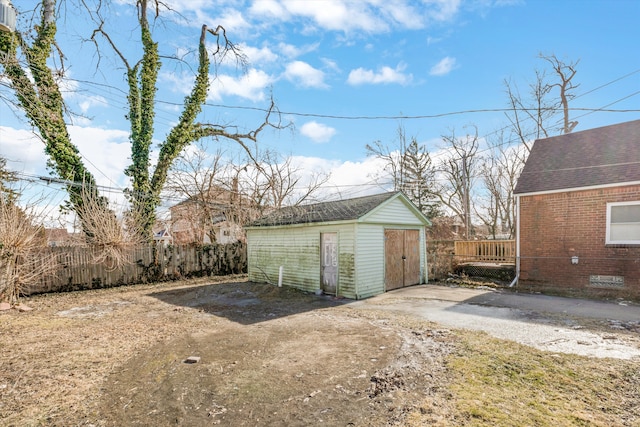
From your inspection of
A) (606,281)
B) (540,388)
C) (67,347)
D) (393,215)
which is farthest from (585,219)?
(67,347)

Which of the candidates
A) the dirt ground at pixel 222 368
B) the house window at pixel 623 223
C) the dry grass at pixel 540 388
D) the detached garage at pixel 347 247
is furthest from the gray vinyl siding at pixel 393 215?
the house window at pixel 623 223

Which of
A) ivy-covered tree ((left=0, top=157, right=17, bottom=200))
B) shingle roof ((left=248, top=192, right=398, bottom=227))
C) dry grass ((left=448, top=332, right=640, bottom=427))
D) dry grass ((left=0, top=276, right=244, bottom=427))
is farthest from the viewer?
shingle roof ((left=248, top=192, right=398, bottom=227))

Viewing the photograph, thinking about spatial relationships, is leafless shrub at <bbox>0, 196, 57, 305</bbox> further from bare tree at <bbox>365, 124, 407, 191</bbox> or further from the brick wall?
bare tree at <bbox>365, 124, 407, 191</bbox>

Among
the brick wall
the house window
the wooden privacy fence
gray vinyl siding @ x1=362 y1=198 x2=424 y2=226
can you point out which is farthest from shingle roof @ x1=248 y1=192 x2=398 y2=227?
the house window

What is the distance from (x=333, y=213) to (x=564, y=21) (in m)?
8.71

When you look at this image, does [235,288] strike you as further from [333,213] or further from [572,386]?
[572,386]

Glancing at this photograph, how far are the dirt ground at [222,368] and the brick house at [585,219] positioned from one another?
6780 mm

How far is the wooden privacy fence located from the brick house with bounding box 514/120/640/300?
40.0ft

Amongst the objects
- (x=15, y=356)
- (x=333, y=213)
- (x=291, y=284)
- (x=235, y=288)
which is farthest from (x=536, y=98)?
(x=15, y=356)

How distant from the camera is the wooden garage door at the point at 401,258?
1023cm

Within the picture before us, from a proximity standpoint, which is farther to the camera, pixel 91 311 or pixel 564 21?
pixel 564 21

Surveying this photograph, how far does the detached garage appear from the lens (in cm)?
931

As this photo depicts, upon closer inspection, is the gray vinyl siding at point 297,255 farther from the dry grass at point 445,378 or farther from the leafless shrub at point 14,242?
the leafless shrub at point 14,242

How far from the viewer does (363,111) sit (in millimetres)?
12773
